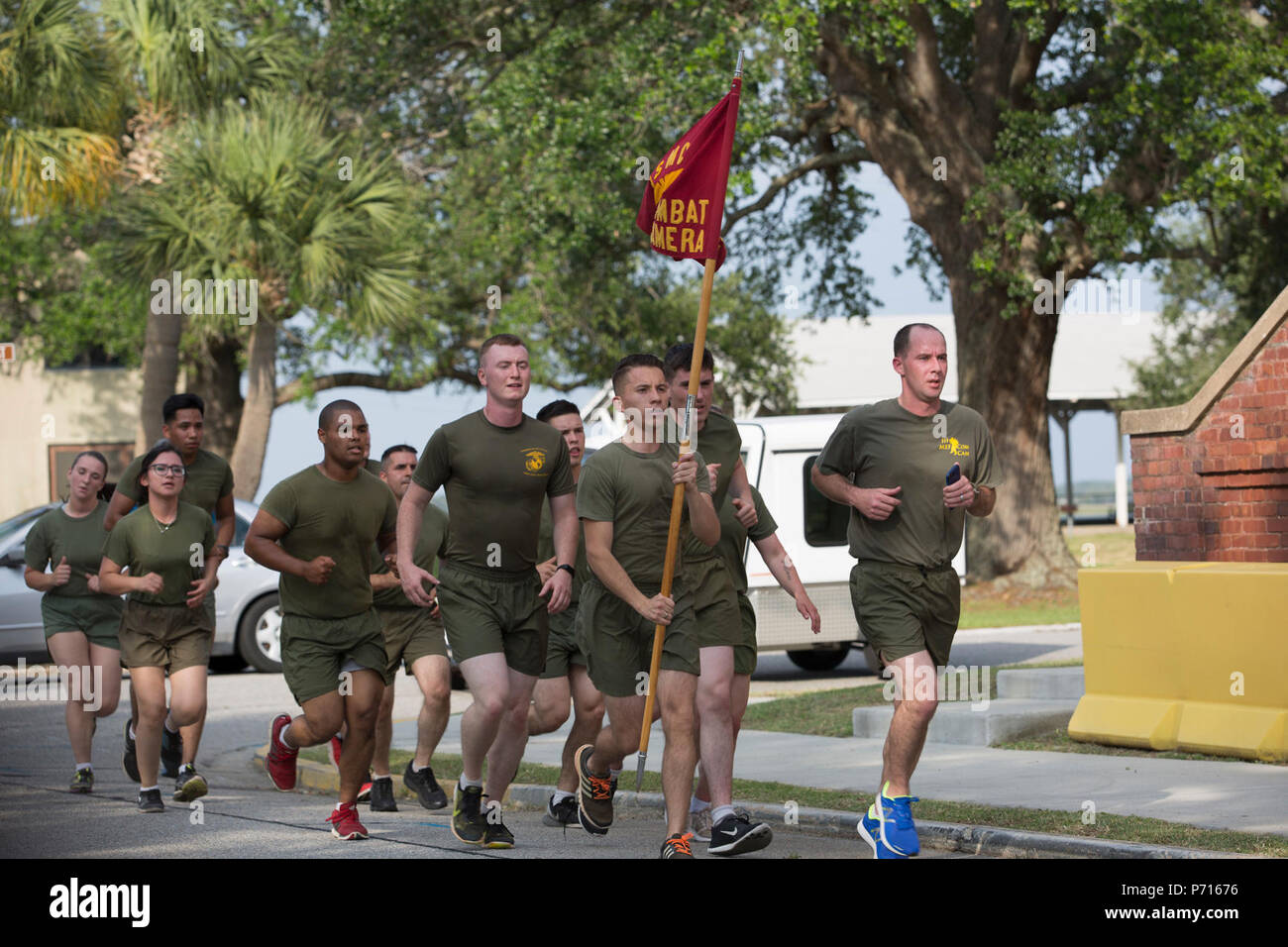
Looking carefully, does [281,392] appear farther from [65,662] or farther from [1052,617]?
[65,662]

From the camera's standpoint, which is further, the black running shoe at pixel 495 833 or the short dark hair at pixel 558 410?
the short dark hair at pixel 558 410

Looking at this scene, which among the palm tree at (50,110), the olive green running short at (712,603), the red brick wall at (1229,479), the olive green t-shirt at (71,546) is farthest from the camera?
the palm tree at (50,110)

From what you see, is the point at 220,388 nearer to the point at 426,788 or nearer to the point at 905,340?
the point at 426,788

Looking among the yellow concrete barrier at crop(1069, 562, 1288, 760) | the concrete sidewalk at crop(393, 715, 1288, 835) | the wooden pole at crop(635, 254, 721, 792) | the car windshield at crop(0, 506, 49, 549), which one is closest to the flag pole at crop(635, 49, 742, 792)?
the wooden pole at crop(635, 254, 721, 792)

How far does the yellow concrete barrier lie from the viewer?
951 cm

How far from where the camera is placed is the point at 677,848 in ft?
22.2

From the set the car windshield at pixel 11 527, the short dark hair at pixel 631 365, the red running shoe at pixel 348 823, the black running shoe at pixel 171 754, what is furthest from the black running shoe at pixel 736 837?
the car windshield at pixel 11 527

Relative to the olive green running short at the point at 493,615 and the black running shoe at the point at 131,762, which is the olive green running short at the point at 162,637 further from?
the olive green running short at the point at 493,615

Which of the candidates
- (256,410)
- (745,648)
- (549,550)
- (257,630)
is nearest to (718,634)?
(745,648)

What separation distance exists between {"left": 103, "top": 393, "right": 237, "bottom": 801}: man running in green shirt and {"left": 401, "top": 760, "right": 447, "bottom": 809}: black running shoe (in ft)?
4.04

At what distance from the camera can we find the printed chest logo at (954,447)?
23.8 ft

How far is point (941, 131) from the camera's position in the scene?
21.4 meters

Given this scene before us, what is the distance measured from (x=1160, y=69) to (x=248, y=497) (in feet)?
42.7
